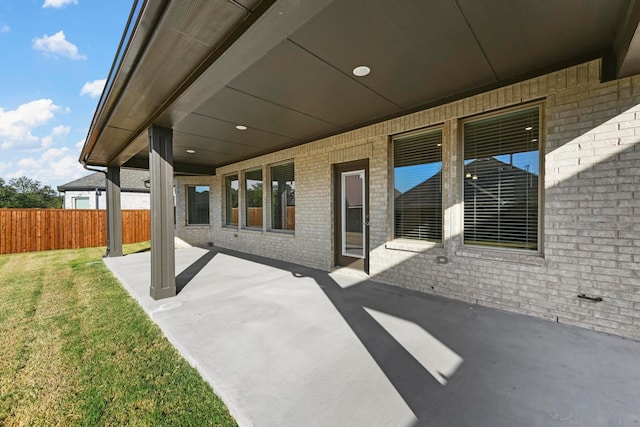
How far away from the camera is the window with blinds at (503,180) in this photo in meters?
3.31

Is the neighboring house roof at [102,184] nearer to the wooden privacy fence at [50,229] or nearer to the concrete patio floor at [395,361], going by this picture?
the wooden privacy fence at [50,229]

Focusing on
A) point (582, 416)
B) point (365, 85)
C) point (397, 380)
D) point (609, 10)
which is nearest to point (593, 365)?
point (582, 416)

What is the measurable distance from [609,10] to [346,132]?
3.50 metres

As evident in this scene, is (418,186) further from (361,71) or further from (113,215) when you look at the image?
(113,215)

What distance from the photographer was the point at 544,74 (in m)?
3.03

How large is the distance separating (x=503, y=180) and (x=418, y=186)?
1.16 metres

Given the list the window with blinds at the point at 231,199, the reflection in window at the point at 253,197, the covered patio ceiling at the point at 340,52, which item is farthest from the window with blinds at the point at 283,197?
the covered patio ceiling at the point at 340,52

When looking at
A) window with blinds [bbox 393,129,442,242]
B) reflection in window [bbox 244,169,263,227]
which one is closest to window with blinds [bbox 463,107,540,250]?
window with blinds [bbox 393,129,442,242]

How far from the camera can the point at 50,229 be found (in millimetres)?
9422

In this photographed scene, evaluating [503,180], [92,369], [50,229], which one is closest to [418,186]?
[503,180]

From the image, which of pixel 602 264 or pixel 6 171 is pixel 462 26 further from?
pixel 6 171

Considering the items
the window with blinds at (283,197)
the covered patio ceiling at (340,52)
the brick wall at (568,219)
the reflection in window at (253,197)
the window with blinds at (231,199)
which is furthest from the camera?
the window with blinds at (231,199)

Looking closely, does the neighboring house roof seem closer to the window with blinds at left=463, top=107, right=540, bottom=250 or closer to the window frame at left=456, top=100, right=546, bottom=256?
the window frame at left=456, top=100, right=546, bottom=256

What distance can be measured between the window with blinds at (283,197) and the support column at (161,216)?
9.80 feet
